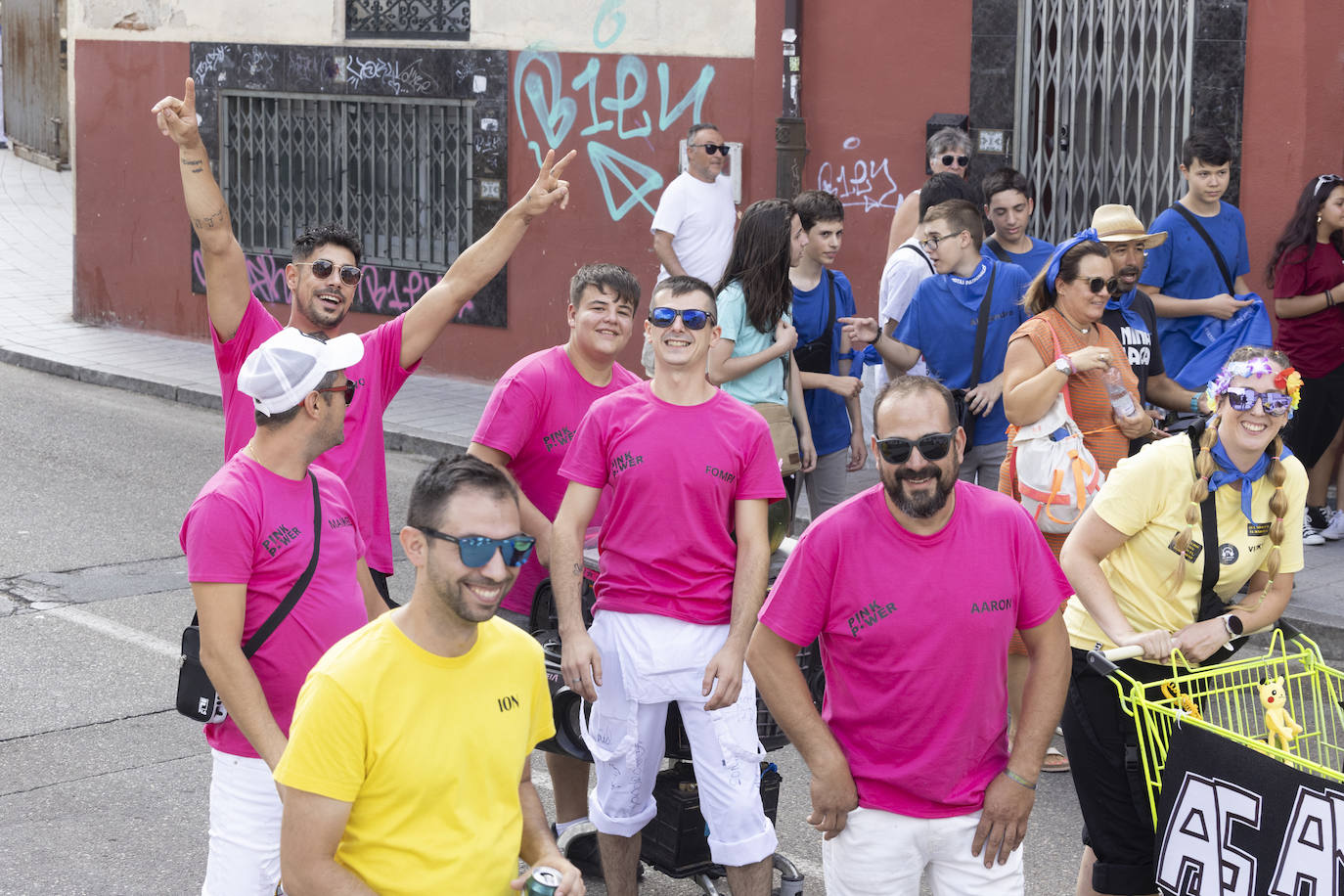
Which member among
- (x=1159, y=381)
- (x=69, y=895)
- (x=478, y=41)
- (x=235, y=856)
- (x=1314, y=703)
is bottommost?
(x=69, y=895)

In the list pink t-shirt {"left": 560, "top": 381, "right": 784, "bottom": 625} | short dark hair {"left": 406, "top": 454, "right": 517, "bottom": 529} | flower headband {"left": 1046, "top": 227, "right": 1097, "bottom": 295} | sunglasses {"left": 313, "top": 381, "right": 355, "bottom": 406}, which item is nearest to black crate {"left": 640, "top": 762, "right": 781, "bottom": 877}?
pink t-shirt {"left": 560, "top": 381, "right": 784, "bottom": 625}

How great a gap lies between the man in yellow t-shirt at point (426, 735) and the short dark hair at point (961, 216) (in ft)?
14.4

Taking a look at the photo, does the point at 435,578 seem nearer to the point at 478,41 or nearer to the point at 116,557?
the point at 116,557

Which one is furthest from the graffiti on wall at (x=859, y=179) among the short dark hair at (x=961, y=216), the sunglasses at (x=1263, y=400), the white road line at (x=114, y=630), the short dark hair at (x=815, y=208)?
the sunglasses at (x=1263, y=400)

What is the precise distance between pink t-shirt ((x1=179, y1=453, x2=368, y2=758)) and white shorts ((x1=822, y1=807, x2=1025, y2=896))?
1.31 meters

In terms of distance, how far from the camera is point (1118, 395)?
645cm

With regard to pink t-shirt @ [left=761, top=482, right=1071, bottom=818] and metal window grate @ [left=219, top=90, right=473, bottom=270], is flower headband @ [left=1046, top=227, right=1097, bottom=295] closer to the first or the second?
pink t-shirt @ [left=761, top=482, right=1071, bottom=818]

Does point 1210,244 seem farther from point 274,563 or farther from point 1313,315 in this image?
point 274,563

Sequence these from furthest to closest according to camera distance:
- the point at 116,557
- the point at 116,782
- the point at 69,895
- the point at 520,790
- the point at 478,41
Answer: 1. the point at 478,41
2. the point at 116,557
3. the point at 116,782
4. the point at 69,895
5. the point at 520,790

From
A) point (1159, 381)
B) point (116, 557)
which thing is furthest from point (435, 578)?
point (116, 557)

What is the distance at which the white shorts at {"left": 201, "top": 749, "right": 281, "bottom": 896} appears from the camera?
400 cm

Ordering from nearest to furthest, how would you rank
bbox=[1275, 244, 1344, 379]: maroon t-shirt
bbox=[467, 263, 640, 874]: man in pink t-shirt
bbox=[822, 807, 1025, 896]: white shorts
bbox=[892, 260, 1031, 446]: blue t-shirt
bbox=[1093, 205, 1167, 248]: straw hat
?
bbox=[822, 807, 1025, 896]: white shorts
bbox=[467, 263, 640, 874]: man in pink t-shirt
bbox=[1093, 205, 1167, 248]: straw hat
bbox=[892, 260, 1031, 446]: blue t-shirt
bbox=[1275, 244, 1344, 379]: maroon t-shirt

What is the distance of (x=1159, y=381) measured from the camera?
7406 millimetres

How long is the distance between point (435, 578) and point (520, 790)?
0.53 meters
